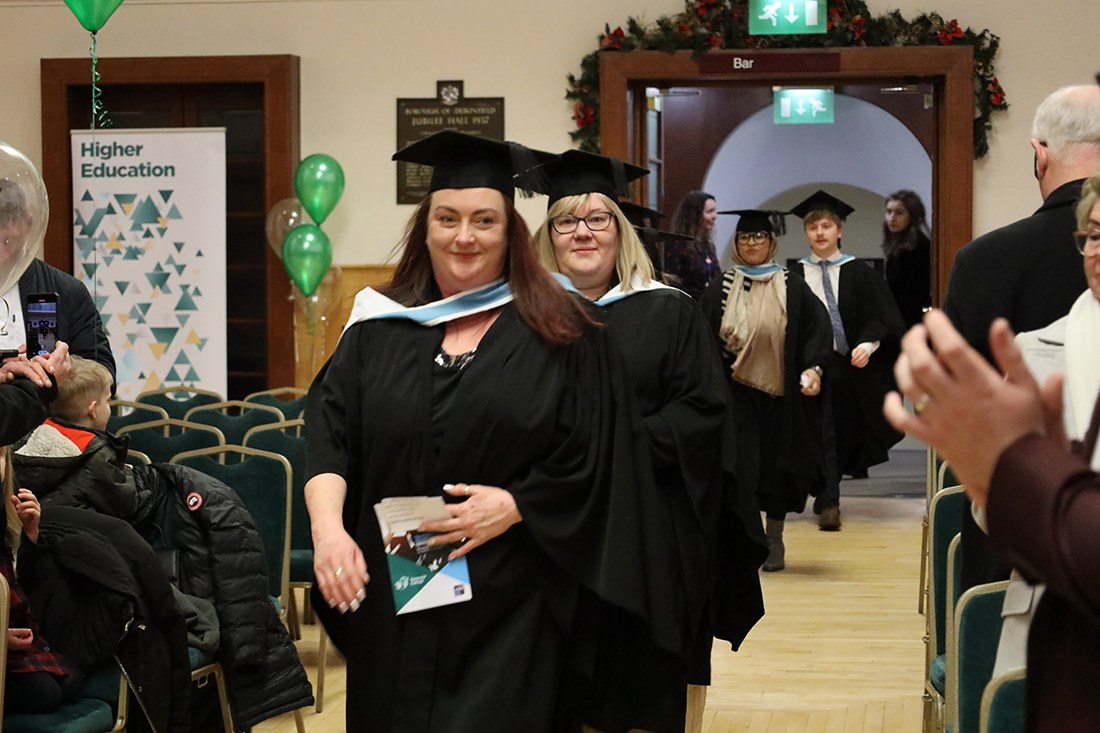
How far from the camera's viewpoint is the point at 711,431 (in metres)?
3.32

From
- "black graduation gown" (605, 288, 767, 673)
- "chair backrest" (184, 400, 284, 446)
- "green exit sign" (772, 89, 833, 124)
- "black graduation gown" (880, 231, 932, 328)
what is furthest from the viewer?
"green exit sign" (772, 89, 833, 124)

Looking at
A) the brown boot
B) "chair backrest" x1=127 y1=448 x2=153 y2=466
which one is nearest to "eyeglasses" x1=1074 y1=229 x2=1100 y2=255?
"chair backrest" x1=127 y1=448 x2=153 y2=466

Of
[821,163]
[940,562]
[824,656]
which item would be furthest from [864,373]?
[821,163]

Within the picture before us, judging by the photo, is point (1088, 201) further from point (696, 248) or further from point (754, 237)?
point (696, 248)

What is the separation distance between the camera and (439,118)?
9.05 metres

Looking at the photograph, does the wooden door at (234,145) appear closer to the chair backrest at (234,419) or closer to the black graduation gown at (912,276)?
the chair backrest at (234,419)

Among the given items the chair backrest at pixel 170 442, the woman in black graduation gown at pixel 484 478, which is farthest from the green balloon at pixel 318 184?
the woman in black graduation gown at pixel 484 478

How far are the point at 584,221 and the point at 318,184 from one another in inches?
211

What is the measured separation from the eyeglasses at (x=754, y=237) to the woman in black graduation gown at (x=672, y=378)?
3.68m

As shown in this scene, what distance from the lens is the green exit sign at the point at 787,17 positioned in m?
8.52

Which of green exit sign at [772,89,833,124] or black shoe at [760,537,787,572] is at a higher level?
green exit sign at [772,89,833,124]

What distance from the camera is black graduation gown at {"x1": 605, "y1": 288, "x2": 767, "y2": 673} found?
10.7ft

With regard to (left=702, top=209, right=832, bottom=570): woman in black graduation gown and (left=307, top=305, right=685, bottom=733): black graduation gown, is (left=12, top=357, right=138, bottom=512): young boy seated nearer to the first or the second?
(left=307, top=305, right=685, bottom=733): black graduation gown

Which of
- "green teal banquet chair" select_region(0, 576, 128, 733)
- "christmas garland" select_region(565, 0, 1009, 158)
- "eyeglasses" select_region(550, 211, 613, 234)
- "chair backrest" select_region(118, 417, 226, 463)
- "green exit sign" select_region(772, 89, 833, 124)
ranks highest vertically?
"green exit sign" select_region(772, 89, 833, 124)
